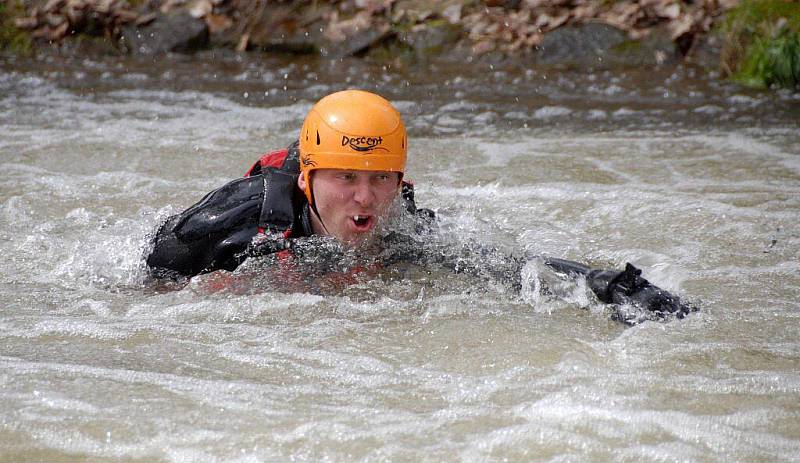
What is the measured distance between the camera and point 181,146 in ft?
29.4

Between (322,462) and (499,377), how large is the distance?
93 cm

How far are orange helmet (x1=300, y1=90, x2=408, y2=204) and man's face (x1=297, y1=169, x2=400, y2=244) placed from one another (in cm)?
6

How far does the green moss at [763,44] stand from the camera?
10852 mm

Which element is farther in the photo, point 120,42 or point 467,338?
point 120,42

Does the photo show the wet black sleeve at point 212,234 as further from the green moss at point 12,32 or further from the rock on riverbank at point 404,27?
the green moss at point 12,32

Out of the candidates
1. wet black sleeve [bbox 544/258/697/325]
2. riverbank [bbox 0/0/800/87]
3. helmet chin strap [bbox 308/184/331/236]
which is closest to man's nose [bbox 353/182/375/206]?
helmet chin strap [bbox 308/184/331/236]

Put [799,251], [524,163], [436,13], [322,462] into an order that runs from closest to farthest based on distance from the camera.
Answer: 1. [322,462]
2. [799,251]
3. [524,163]
4. [436,13]

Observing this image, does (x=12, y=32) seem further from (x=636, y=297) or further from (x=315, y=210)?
(x=636, y=297)

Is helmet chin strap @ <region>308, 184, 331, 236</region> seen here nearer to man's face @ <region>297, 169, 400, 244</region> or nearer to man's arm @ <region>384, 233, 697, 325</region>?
man's face @ <region>297, 169, 400, 244</region>

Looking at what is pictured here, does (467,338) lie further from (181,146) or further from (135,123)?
(135,123)

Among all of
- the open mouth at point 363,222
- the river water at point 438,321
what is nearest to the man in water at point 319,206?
the open mouth at point 363,222

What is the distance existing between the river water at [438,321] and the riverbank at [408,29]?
3.17 m

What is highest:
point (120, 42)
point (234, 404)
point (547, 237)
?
point (234, 404)

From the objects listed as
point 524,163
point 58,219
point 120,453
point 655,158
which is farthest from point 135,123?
point 120,453
